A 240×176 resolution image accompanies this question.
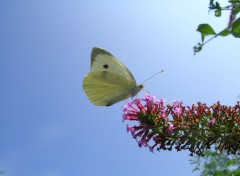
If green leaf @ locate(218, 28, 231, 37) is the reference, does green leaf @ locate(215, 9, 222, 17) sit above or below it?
above

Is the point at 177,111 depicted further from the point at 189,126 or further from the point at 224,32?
the point at 224,32

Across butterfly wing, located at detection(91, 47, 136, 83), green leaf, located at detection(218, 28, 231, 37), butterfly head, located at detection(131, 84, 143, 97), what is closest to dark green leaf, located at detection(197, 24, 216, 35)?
green leaf, located at detection(218, 28, 231, 37)

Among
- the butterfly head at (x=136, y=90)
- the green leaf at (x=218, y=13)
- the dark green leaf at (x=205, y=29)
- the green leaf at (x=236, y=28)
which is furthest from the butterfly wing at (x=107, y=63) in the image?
the green leaf at (x=236, y=28)

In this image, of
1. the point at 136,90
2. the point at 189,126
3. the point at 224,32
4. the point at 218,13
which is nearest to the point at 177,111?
the point at 189,126

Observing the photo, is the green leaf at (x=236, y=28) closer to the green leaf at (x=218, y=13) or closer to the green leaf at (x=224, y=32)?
the green leaf at (x=224, y=32)

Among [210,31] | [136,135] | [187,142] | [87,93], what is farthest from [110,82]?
[210,31]

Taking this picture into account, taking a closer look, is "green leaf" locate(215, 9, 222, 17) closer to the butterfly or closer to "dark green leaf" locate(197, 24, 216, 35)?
"dark green leaf" locate(197, 24, 216, 35)

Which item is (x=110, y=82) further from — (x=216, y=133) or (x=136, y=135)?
(x=216, y=133)
